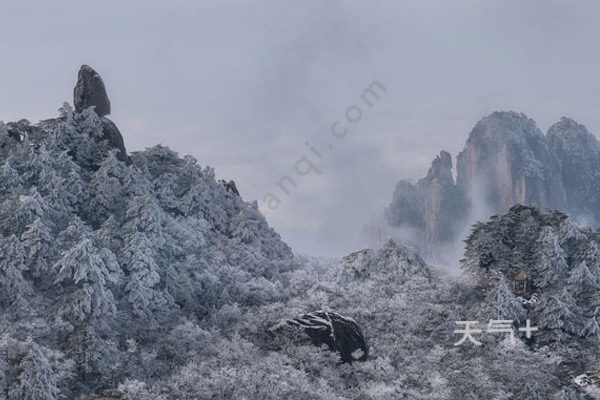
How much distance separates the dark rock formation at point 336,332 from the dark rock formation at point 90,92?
2269 cm

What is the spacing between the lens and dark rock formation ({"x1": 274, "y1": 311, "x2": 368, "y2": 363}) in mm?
34812

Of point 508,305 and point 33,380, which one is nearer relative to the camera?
point 33,380

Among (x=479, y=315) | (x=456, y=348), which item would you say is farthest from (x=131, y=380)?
(x=479, y=315)

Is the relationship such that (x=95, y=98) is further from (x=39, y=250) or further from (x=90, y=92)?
(x=39, y=250)

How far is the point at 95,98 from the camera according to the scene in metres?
48.0

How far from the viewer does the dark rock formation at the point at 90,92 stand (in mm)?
48000

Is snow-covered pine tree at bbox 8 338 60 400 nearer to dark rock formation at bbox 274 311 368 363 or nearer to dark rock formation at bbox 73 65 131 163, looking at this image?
dark rock formation at bbox 274 311 368 363

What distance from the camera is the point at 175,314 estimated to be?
3584 cm

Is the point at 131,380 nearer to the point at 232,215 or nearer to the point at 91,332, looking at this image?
the point at 91,332

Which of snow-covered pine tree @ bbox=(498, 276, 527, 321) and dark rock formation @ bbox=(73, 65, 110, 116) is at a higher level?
dark rock formation @ bbox=(73, 65, 110, 116)

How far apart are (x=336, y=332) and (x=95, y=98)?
2544 cm

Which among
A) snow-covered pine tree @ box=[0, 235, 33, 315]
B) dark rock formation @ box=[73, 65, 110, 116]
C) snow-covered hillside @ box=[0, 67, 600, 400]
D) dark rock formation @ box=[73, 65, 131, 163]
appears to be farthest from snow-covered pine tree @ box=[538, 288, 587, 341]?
dark rock formation @ box=[73, 65, 110, 116]

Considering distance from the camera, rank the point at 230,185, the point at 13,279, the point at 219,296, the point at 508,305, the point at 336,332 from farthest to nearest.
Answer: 1. the point at 230,185
2. the point at 219,296
3. the point at 508,305
4. the point at 336,332
5. the point at 13,279

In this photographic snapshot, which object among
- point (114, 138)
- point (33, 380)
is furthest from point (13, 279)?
A: point (114, 138)
